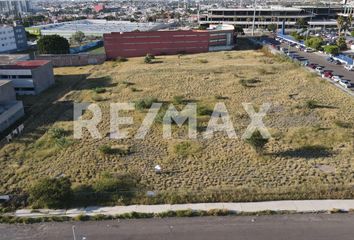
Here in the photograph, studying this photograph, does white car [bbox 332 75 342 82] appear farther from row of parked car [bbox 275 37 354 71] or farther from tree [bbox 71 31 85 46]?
tree [bbox 71 31 85 46]

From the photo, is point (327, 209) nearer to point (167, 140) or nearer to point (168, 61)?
point (167, 140)

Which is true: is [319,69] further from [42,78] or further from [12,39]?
[12,39]

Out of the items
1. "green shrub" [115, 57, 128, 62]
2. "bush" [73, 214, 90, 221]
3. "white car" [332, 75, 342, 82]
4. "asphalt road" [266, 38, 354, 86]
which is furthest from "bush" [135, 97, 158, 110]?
"green shrub" [115, 57, 128, 62]

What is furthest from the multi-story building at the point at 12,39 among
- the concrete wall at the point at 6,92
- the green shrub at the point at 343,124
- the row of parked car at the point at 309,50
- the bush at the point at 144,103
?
the green shrub at the point at 343,124

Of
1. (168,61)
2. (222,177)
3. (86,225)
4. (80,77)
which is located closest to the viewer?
(86,225)

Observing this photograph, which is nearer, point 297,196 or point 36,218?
point 36,218

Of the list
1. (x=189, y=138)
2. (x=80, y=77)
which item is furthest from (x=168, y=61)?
(x=189, y=138)
